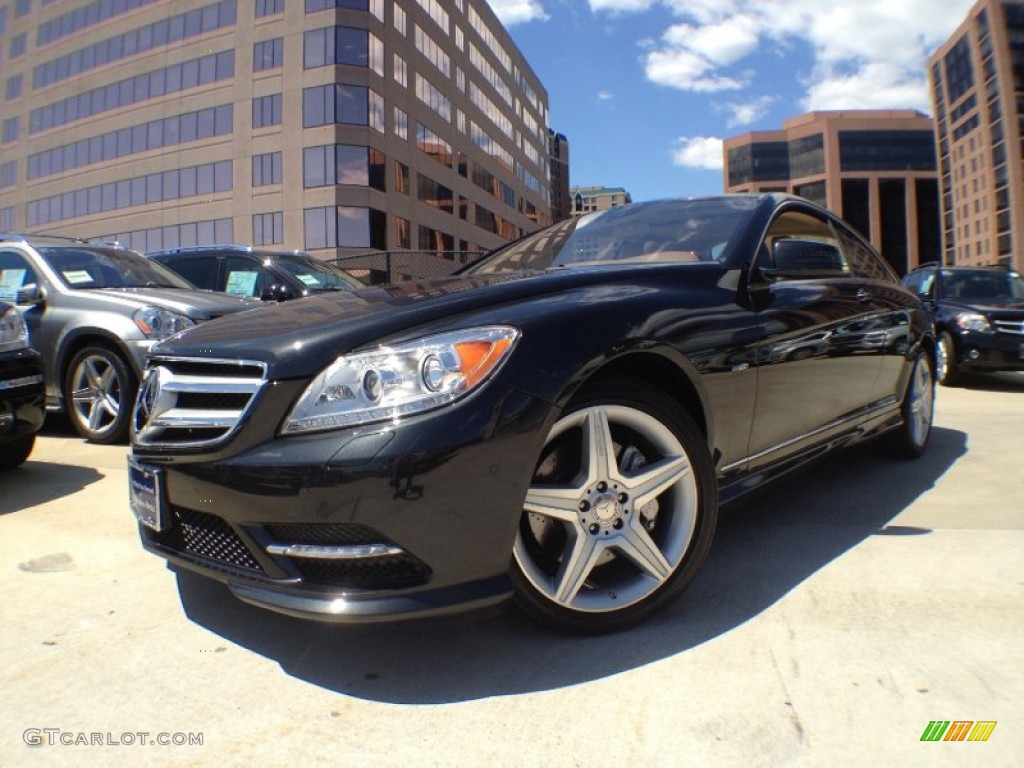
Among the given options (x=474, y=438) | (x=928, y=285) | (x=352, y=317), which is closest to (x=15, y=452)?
(x=352, y=317)

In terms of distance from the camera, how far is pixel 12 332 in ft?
12.4

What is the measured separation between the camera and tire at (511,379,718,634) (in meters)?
1.86

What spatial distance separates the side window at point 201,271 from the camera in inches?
308

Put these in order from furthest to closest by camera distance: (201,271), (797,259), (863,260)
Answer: (201,271)
(863,260)
(797,259)

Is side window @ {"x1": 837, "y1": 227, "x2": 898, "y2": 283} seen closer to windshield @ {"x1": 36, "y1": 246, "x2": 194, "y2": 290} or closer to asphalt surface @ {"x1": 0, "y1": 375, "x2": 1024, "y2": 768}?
asphalt surface @ {"x1": 0, "y1": 375, "x2": 1024, "y2": 768}

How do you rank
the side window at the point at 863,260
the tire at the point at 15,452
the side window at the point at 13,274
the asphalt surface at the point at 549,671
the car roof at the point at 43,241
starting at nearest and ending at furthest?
the asphalt surface at the point at 549,671 < the side window at the point at 863,260 < the tire at the point at 15,452 < the side window at the point at 13,274 < the car roof at the point at 43,241

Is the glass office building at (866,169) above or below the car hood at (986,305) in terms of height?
above

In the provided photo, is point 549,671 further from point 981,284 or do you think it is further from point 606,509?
point 981,284

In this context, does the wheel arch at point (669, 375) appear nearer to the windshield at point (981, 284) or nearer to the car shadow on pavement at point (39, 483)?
the car shadow on pavement at point (39, 483)

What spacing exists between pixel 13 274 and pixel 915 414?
6840 mm

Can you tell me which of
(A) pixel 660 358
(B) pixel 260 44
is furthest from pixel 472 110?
(A) pixel 660 358

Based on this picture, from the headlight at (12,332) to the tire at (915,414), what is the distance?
5099mm

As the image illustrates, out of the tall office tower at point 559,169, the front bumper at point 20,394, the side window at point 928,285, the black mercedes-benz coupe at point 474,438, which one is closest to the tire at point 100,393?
the front bumper at point 20,394

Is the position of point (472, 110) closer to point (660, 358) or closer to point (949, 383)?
point (949, 383)
